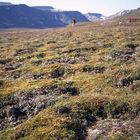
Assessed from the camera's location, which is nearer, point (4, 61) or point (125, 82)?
point (125, 82)

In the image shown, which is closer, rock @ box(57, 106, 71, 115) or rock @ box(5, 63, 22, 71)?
rock @ box(57, 106, 71, 115)

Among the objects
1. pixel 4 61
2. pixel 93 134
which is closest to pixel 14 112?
pixel 93 134

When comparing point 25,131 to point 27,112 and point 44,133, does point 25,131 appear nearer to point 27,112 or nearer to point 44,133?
point 44,133

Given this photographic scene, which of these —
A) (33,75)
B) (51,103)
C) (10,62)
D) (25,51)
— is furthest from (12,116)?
(25,51)

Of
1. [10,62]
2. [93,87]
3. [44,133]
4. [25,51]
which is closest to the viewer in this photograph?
[44,133]

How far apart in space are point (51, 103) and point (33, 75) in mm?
9124

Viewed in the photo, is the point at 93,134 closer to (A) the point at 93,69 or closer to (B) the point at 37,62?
(A) the point at 93,69

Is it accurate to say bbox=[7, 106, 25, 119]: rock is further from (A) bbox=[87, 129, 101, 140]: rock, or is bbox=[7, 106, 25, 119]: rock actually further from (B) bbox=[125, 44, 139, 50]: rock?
(B) bbox=[125, 44, 139, 50]: rock

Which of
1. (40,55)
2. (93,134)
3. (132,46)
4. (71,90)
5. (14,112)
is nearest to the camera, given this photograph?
(93,134)

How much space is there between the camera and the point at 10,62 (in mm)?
40656

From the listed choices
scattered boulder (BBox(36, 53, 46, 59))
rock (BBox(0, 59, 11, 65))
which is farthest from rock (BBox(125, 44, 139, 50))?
rock (BBox(0, 59, 11, 65))

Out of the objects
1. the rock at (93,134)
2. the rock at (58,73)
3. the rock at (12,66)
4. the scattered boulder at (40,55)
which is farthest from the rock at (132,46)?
the rock at (93,134)

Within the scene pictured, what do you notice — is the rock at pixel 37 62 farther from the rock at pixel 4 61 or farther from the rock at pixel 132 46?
the rock at pixel 132 46

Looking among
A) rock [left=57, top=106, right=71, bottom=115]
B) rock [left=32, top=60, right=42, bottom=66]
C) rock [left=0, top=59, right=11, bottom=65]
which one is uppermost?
rock [left=32, top=60, right=42, bottom=66]
